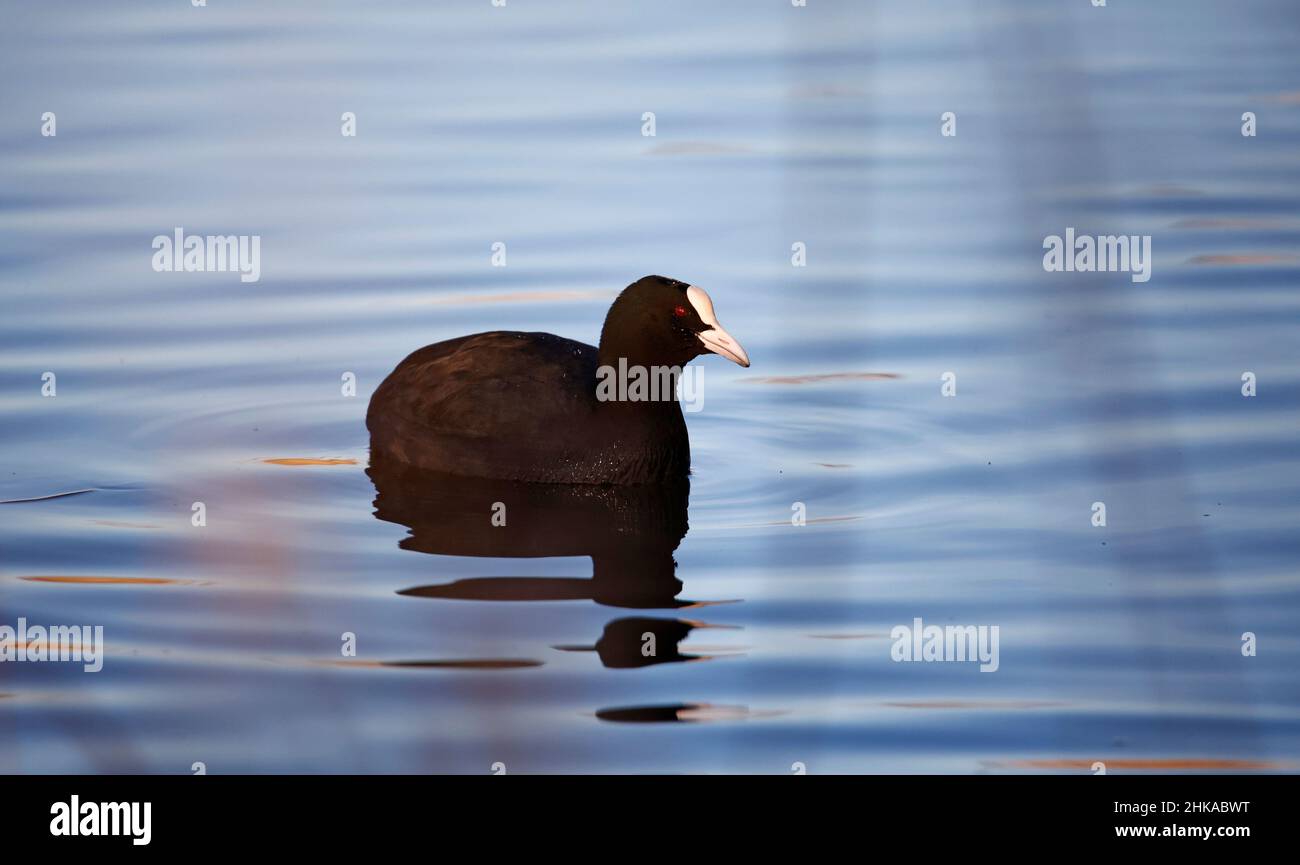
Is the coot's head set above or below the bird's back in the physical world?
above

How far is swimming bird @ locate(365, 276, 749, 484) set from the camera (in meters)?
8.23

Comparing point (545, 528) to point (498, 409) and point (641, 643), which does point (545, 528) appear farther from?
point (641, 643)

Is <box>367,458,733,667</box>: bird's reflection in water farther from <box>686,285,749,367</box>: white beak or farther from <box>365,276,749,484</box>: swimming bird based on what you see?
<box>686,285,749,367</box>: white beak

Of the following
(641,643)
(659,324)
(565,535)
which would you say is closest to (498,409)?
(659,324)

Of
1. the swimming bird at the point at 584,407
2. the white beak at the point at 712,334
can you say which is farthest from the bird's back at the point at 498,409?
the white beak at the point at 712,334

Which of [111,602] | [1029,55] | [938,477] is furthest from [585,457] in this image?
[1029,55]

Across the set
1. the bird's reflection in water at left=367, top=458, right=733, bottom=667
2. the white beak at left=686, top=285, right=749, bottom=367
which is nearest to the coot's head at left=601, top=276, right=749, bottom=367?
the white beak at left=686, top=285, right=749, bottom=367

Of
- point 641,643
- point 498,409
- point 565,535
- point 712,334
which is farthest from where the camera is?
point 498,409

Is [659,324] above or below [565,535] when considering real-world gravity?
above

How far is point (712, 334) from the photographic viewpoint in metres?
8.20

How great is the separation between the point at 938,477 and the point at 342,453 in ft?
9.21

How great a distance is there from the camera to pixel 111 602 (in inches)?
265

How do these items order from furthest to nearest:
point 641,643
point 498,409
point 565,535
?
point 498,409
point 565,535
point 641,643

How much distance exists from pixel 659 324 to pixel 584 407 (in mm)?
503
